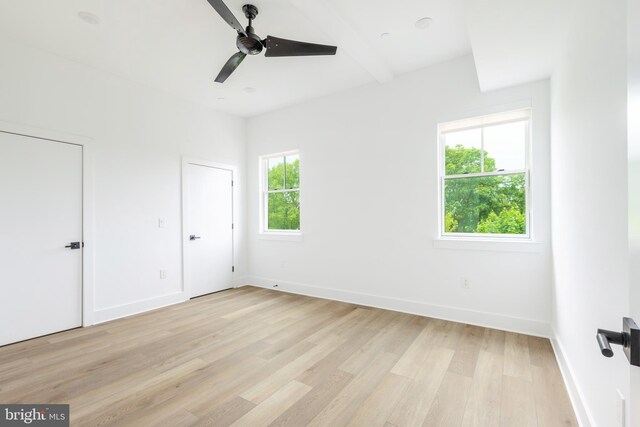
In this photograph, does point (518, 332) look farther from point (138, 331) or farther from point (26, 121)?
point (26, 121)

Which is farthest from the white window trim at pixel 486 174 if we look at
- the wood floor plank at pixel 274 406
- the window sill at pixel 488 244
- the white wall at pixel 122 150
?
the white wall at pixel 122 150

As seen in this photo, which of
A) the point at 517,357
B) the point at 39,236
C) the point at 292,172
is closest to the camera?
the point at 517,357

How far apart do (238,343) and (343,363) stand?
1.09 metres

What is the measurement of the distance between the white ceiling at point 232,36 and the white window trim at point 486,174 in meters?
0.79

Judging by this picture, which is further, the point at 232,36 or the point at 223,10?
the point at 232,36

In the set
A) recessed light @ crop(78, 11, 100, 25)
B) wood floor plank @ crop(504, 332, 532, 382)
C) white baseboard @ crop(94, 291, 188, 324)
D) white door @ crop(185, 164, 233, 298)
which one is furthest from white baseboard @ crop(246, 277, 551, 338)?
recessed light @ crop(78, 11, 100, 25)

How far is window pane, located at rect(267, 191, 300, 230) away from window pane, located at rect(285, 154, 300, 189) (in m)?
0.14

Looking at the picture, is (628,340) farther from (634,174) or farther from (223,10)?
(223,10)

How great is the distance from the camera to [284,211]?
505cm

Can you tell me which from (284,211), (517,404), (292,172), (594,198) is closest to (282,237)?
(284,211)

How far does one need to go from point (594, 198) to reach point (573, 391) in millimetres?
1350

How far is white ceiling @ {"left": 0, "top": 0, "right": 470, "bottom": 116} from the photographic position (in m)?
2.46

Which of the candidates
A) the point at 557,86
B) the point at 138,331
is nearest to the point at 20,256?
the point at 138,331

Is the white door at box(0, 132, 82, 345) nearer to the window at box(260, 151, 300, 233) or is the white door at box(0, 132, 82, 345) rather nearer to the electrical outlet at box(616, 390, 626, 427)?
the window at box(260, 151, 300, 233)
